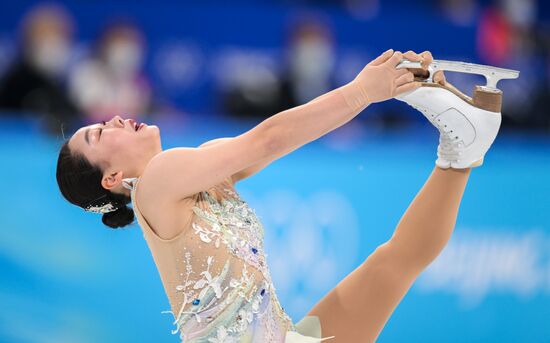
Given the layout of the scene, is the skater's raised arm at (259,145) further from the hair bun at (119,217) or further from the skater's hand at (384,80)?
the hair bun at (119,217)

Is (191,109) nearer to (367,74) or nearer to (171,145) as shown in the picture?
(171,145)

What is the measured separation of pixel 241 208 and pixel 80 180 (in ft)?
1.98

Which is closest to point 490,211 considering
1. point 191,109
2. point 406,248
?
point 406,248

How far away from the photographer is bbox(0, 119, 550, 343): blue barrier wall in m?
4.69

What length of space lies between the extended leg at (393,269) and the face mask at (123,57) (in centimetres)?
357

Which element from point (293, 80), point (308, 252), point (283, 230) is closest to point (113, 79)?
point (293, 80)

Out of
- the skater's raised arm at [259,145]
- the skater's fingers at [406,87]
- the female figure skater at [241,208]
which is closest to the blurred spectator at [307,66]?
the female figure skater at [241,208]

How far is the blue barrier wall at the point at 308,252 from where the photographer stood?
15.4ft

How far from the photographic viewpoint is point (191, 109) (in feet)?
24.1

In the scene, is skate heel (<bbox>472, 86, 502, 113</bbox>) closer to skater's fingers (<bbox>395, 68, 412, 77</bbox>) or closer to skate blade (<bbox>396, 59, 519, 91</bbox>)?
skate blade (<bbox>396, 59, 519, 91</bbox>)

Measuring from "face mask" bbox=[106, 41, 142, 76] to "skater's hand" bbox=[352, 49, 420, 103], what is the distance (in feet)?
12.4

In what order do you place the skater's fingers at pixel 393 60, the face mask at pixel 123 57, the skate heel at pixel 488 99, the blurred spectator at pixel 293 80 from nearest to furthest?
the skater's fingers at pixel 393 60, the skate heel at pixel 488 99, the face mask at pixel 123 57, the blurred spectator at pixel 293 80

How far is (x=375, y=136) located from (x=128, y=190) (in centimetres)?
389


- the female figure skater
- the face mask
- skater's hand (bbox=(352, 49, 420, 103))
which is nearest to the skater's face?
the female figure skater
